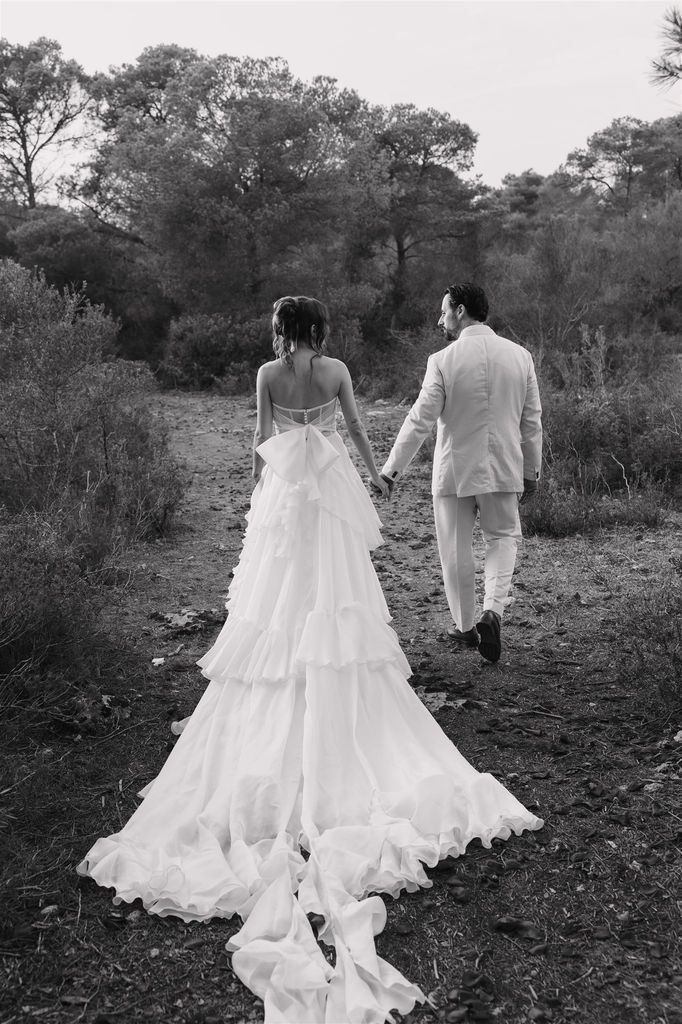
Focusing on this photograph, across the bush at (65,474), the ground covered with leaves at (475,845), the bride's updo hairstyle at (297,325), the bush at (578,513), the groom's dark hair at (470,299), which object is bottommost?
the ground covered with leaves at (475,845)

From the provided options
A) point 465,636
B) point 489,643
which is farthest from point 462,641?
point 489,643

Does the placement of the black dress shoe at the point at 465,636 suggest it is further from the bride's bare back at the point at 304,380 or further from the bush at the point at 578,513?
the bush at the point at 578,513

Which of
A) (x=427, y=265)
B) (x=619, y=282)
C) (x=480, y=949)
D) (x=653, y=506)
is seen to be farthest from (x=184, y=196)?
(x=480, y=949)

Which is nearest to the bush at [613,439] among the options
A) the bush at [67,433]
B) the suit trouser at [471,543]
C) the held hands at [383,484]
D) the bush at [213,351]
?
the suit trouser at [471,543]

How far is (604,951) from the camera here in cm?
273

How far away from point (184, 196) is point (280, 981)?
70.8 feet

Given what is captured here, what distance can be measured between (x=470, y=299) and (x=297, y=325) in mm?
1602

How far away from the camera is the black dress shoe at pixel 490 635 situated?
17.4ft

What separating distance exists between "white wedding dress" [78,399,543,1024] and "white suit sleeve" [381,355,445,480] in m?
0.95

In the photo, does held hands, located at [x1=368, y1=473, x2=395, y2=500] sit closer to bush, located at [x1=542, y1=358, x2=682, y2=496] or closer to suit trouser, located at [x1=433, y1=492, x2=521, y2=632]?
suit trouser, located at [x1=433, y1=492, x2=521, y2=632]

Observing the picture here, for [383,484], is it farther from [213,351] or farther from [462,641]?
[213,351]

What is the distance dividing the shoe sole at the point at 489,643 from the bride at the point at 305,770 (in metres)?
1.30

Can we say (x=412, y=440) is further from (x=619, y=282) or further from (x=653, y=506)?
(x=619, y=282)

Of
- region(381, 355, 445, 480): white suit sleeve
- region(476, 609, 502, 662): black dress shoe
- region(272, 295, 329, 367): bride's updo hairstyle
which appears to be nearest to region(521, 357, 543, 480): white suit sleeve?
region(381, 355, 445, 480): white suit sleeve
